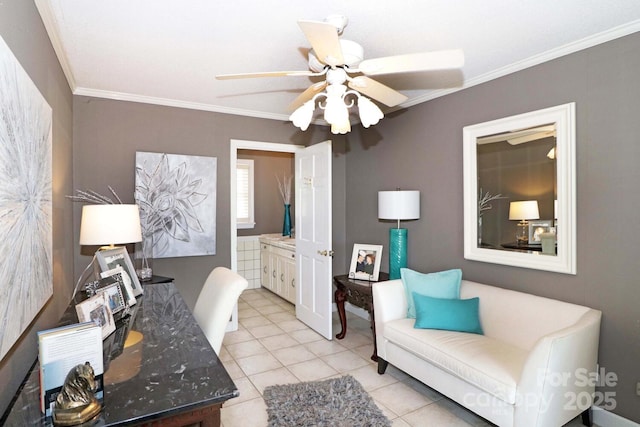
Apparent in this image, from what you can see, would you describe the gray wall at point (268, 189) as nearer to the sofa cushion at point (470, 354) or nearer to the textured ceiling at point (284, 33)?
the textured ceiling at point (284, 33)

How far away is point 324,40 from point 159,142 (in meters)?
2.60

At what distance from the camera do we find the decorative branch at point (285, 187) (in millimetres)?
5910

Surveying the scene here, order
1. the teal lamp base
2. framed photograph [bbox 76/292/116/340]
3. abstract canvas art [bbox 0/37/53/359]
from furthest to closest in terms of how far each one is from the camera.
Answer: the teal lamp base
framed photograph [bbox 76/292/116/340]
abstract canvas art [bbox 0/37/53/359]

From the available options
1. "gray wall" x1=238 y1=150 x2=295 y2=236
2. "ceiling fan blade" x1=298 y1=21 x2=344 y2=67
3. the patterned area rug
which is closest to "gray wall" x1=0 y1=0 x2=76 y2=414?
"ceiling fan blade" x1=298 y1=21 x2=344 y2=67

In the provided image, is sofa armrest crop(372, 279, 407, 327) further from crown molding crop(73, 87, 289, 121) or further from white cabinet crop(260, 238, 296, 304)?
crown molding crop(73, 87, 289, 121)

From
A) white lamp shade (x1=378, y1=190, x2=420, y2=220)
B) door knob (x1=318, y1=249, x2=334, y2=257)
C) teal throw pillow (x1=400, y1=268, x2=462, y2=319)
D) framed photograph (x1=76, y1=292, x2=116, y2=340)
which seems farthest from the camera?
door knob (x1=318, y1=249, x2=334, y2=257)

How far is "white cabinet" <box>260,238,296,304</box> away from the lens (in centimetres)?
469

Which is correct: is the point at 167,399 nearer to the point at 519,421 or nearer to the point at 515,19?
the point at 519,421

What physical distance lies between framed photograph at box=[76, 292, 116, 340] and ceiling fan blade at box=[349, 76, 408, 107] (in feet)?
5.72

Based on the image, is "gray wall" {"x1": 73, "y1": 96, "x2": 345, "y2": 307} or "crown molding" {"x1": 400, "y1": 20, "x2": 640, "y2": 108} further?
"gray wall" {"x1": 73, "y1": 96, "x2": 345, "y2": 307}

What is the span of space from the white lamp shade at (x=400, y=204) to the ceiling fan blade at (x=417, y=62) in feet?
5.67

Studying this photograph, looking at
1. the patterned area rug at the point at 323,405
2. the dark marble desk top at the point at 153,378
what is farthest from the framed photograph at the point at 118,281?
the patterned area rug at the point at 323,405

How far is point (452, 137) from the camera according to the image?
3.16 metres

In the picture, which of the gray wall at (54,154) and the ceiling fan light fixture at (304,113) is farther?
the ceiling fan light fixture at (304,113)
